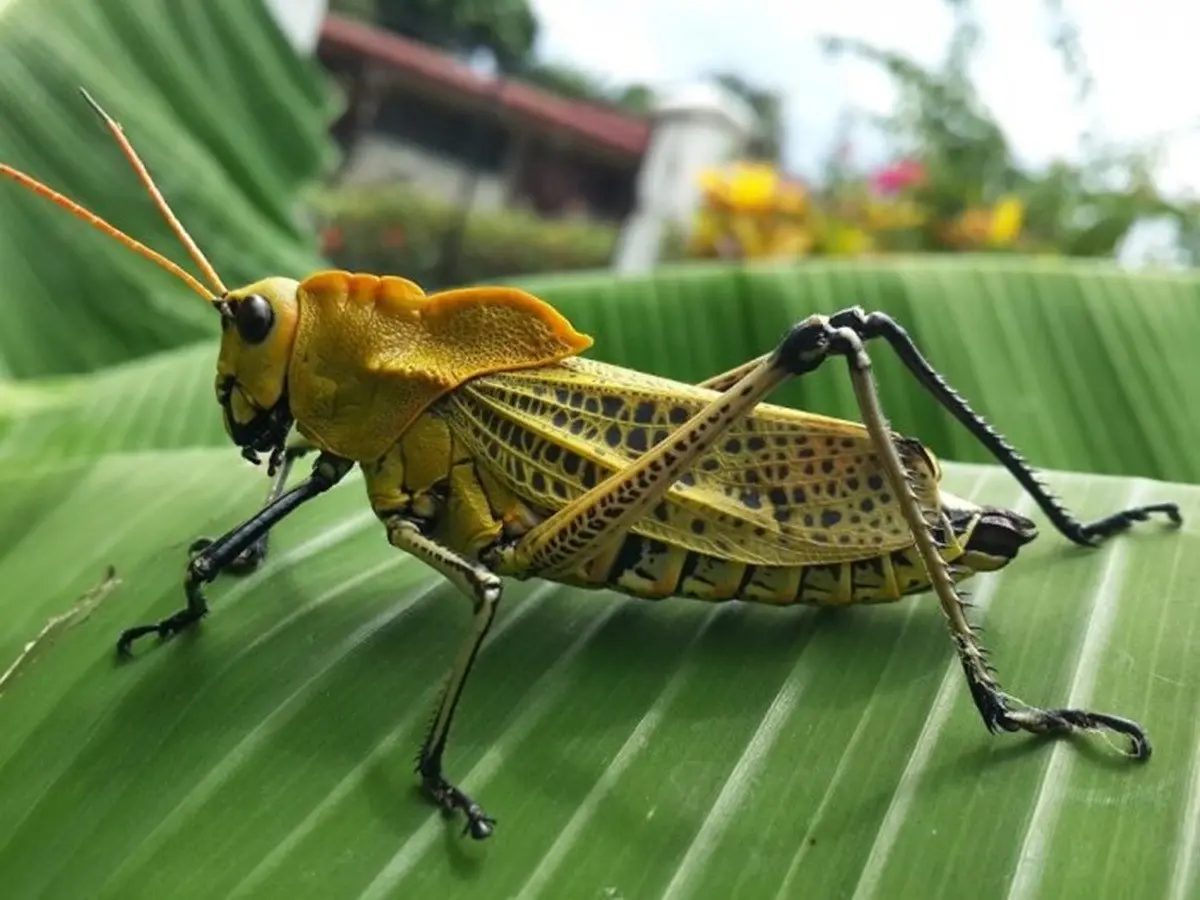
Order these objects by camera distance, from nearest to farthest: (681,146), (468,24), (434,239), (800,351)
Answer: (800,351), (434,239), (468,24), (681,146)

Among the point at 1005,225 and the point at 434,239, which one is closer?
the point at 1005,225

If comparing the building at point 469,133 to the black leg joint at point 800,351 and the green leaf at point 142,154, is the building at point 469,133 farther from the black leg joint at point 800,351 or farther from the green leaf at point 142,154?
the black leg joint at point 800,351

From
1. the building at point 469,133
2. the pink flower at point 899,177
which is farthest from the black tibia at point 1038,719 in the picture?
the building at point 469,133

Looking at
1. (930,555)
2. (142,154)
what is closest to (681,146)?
(142,154)

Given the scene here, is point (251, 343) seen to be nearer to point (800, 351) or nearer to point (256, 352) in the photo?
point (256, 352)

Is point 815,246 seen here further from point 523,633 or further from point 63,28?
point 523,633

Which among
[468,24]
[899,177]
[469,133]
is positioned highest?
[468,24]
